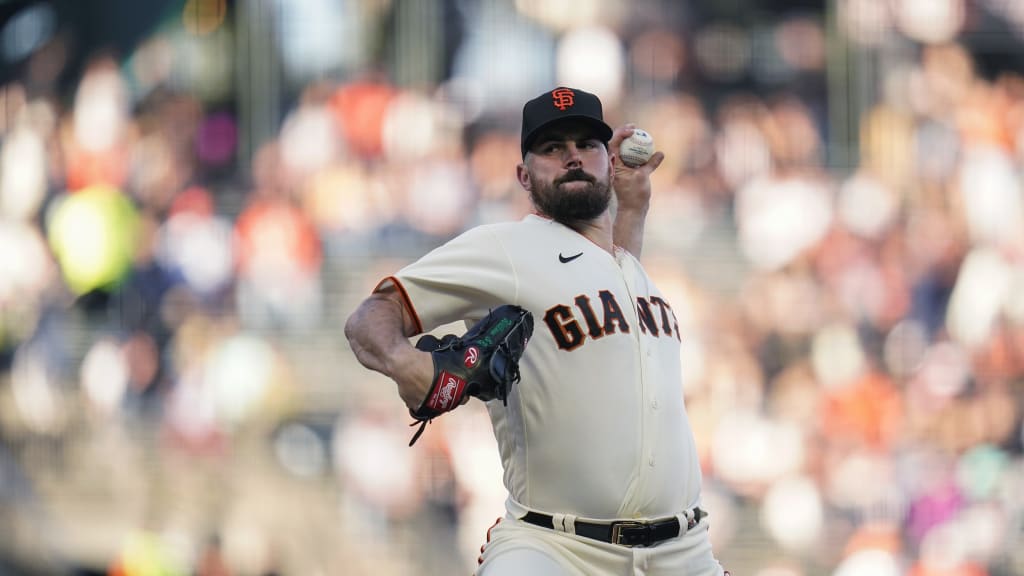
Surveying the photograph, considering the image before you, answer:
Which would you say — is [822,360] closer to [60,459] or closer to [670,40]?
[670,40]

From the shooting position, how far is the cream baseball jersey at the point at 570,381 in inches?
130

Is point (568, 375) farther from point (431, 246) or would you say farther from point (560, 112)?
point (431, 246)

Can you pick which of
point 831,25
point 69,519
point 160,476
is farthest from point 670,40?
point 69,519

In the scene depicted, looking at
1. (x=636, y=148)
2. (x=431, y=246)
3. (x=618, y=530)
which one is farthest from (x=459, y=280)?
(x=431, y=246)

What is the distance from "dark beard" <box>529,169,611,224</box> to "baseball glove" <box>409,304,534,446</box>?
429 millimetres

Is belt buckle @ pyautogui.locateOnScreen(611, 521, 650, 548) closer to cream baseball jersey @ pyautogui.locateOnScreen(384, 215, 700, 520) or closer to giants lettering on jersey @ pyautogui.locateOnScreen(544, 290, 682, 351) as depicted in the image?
cream baseball jersey @ pyautogui.locateOnScreen(384, 215, 700, 520)

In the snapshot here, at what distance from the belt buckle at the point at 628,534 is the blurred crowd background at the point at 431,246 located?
5.23 metres

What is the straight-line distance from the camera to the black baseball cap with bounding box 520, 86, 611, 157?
3486 mm

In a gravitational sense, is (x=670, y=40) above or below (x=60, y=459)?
above

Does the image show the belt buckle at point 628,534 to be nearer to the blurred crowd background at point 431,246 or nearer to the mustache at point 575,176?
the mustache at point 575,176

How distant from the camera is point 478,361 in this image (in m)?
3.03

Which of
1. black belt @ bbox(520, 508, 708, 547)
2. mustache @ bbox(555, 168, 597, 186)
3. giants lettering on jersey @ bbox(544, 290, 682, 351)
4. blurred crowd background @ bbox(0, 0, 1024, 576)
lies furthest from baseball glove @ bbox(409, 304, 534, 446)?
blurred crowd background @ bbox(0, 0, 1024, 576)

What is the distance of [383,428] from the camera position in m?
8.73

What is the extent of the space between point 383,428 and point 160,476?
1.37m
